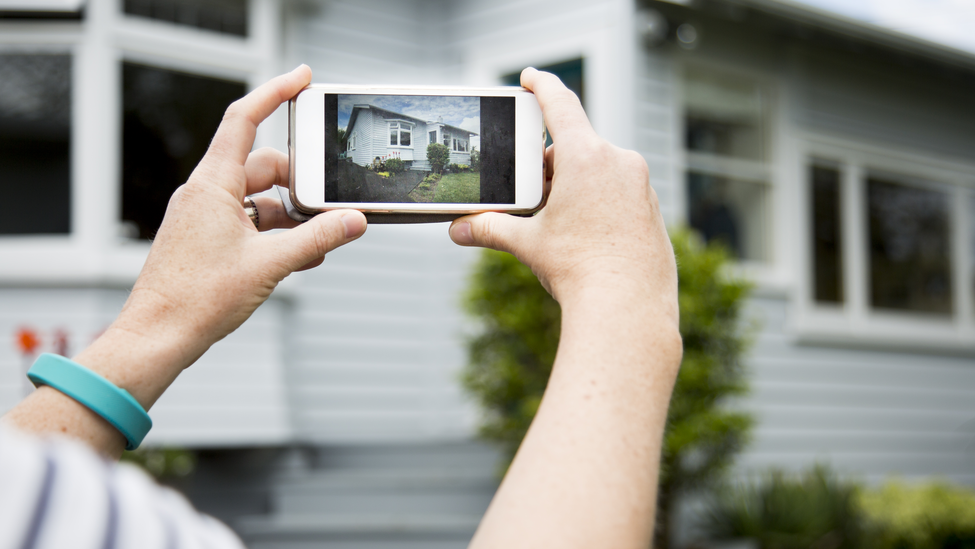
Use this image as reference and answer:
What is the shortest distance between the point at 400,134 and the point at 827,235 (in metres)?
6.50

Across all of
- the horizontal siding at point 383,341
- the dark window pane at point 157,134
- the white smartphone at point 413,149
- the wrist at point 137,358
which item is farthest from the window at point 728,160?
the wrist at point 137,358

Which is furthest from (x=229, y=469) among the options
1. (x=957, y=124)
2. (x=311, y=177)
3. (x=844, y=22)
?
(x=957, y=124)

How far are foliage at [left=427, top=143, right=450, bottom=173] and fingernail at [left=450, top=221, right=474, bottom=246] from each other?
16 centimetres

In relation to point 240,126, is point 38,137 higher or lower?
higher

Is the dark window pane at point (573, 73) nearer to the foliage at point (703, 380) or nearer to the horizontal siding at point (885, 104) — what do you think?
the foliage at point (703, 380)

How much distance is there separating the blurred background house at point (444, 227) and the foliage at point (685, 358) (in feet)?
2.39

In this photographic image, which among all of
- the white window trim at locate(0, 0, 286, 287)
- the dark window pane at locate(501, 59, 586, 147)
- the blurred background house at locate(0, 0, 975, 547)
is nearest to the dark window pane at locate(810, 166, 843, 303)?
the blurred background house at locate(0, 0, 975, 547)

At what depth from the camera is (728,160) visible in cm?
641

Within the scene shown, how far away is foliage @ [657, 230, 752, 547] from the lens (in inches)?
171

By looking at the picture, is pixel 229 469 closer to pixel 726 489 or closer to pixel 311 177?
Result: pixel 726 489

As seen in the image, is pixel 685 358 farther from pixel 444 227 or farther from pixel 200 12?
pixel 200 12

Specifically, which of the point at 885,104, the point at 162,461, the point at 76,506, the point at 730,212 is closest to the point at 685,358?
the point at 730,212

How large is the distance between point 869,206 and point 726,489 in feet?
12.3

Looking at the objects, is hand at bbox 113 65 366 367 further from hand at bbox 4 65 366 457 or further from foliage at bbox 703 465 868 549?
foliage at bbox 703 465 868 549
